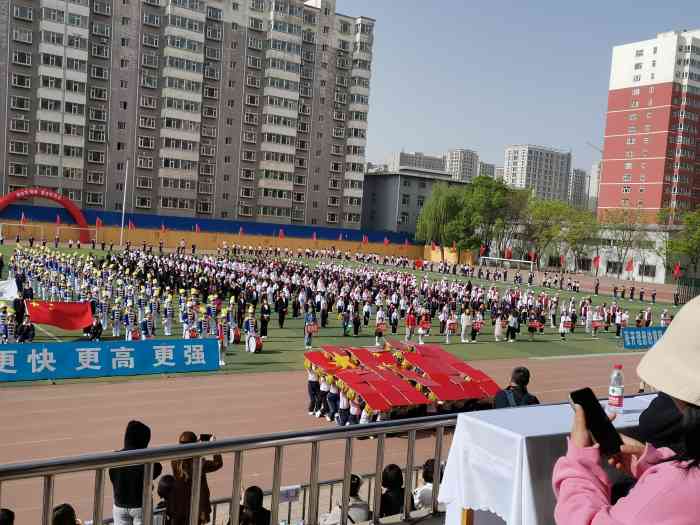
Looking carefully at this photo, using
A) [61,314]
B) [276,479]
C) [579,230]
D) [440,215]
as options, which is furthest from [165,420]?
[440,215]

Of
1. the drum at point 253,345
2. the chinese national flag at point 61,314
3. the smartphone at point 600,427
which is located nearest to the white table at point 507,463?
the smartphone at point 600,427

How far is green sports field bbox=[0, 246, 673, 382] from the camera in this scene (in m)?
20.3

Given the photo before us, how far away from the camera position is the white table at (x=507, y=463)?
2.69 meters

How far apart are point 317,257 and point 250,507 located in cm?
6046

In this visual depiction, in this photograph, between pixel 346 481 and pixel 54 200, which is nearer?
pixel 346 481

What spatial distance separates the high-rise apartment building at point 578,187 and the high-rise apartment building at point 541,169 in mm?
2286

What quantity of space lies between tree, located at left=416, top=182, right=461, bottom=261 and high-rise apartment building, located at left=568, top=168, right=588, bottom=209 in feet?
355

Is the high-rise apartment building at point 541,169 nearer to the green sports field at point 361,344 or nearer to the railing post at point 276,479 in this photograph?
the green sports field at point 361,344

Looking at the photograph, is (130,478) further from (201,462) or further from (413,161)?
(413,161)

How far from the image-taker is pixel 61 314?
2056 centimetres

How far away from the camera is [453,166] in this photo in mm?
188375

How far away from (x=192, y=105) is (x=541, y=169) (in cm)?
12138

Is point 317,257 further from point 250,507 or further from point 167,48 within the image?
point 250,507

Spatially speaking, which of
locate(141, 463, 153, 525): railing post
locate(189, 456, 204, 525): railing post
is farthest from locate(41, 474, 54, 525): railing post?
locate(189, 456, 204, 525): railing post
